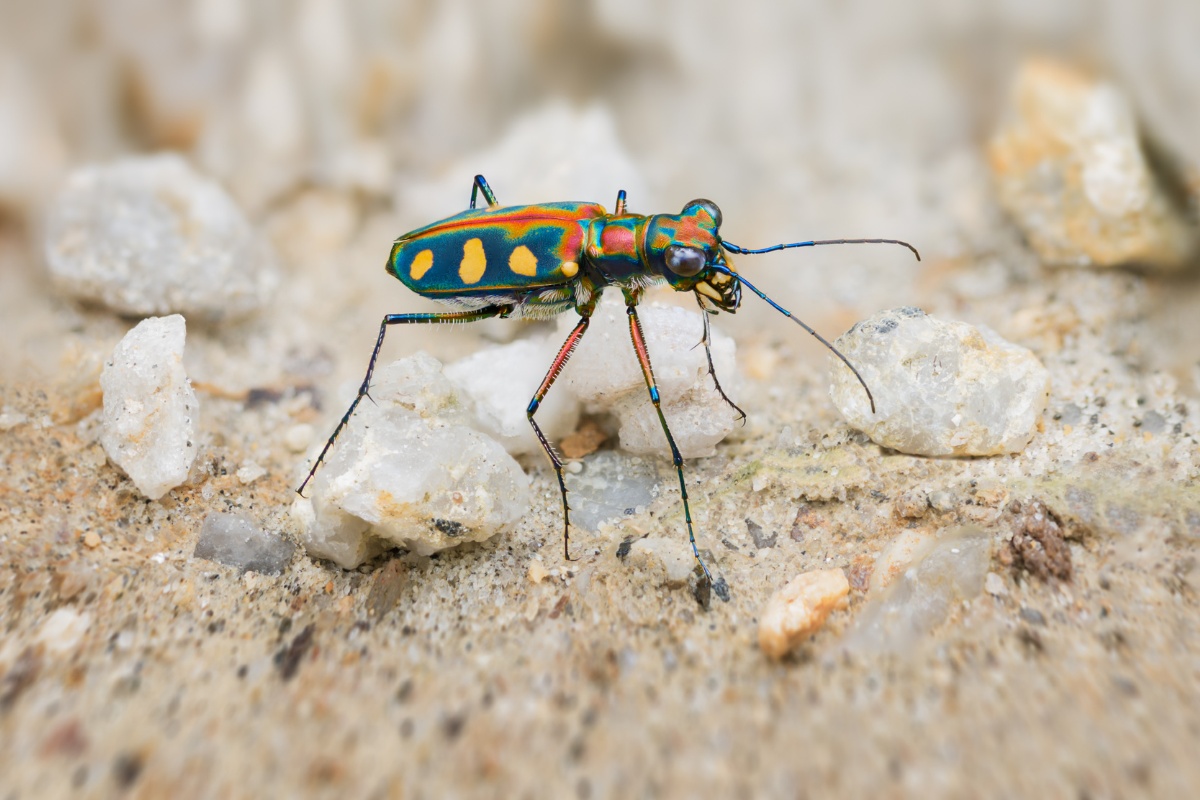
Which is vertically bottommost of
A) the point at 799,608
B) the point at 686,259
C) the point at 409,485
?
the point at 799,608

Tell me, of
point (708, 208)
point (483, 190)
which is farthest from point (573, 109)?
point (708, 208)

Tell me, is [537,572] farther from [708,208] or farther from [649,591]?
[708,208]

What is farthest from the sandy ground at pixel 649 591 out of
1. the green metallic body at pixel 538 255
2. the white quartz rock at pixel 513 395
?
the green metallic body at pixel 538 255

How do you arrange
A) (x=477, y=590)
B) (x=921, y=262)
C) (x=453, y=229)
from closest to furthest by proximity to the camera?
(x=477, y=590) → (x=453, y=229) → (x=921, y=262)

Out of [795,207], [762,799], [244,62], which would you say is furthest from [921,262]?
[244,62]

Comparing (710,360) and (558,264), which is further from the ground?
(558,264)

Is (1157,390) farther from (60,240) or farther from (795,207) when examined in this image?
(60,240)

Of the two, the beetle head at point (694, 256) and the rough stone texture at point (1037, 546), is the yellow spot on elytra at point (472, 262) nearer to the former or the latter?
the beetle head at point (694, 256)
